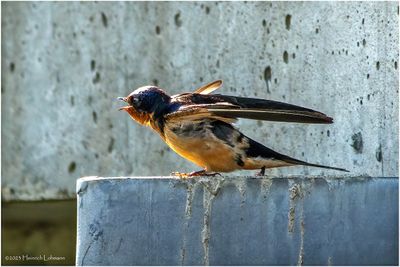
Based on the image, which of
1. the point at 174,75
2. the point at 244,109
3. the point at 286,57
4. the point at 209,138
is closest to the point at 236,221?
the point at 244,109

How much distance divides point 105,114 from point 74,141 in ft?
1.01

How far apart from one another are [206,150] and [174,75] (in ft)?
6.71

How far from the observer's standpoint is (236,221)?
431 cm

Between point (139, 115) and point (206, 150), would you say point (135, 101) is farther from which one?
point (206, 150)

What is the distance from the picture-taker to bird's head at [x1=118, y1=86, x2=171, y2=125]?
18.3ft

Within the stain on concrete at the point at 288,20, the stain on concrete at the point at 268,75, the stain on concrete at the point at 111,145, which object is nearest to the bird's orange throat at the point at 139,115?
the stain on concrete at the point at 268,75

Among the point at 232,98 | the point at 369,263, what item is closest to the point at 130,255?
the point at 369,263

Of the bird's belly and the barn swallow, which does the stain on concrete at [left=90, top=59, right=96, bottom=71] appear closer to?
Answer: the barn swallow

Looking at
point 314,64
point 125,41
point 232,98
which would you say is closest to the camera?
point 232,98

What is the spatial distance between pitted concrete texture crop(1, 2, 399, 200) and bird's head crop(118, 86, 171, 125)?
919 mm

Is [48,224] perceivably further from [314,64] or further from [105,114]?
[314,64]

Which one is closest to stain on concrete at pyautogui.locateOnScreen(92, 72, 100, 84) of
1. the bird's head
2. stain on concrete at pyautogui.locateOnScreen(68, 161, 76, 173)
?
stain on concrete at pyautogui.locateOnScreen(68, 161, 76, 173)

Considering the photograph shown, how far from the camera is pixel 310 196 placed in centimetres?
435

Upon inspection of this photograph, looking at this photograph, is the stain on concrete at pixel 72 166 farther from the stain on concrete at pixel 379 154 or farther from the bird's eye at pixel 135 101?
Result: the stain on concrete at pixel 379 154
